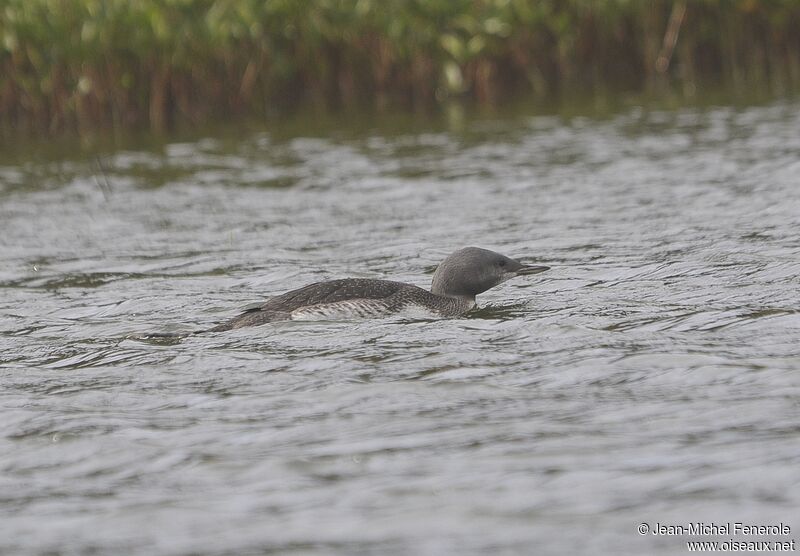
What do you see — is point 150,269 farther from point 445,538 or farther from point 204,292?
point 445,538

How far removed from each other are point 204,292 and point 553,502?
548 cm

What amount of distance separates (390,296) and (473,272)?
0.66m

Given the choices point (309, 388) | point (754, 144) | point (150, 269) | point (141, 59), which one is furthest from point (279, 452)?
point (141, 59)

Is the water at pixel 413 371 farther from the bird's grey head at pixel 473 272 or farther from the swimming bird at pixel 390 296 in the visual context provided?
the bird's grey head at pixel 473 272

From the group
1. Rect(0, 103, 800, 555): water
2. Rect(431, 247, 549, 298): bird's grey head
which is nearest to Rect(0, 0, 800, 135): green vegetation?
Rect(0, 103, 800, 555): water

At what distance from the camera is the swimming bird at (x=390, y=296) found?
8430 mm

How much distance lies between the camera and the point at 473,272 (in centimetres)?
902

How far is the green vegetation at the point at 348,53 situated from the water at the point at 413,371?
4.30 meters

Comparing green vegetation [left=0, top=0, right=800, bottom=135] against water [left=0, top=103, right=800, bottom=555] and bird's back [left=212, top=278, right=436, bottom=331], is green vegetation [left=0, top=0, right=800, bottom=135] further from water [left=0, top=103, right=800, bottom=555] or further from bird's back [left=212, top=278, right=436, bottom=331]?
bird's back [left=212, top=278, right=436, bottom=331]

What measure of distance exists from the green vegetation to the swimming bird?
10392mm

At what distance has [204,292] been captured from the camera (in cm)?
1023

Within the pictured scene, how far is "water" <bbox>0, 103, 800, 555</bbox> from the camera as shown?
16.9 feet

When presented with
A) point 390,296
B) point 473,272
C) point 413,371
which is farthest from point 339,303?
point 413,371

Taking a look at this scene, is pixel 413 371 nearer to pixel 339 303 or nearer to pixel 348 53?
pixel 339 303
